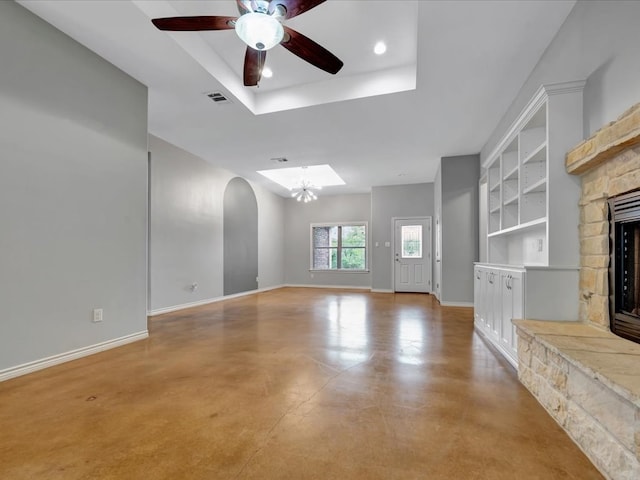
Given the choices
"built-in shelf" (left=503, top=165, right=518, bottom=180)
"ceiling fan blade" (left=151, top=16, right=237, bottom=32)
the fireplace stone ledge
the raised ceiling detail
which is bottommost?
the fireplace stone ledge

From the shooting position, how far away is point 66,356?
279cm

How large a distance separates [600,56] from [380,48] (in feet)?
6.23

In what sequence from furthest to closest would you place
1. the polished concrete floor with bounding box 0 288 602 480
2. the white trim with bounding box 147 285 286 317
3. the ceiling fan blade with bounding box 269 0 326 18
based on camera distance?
the white trim with bounding box 147 285 286 317
the ceiling fan blade with bounding box 269 0 326 18
the polished concrete floor with bounding box 0 288 602 480

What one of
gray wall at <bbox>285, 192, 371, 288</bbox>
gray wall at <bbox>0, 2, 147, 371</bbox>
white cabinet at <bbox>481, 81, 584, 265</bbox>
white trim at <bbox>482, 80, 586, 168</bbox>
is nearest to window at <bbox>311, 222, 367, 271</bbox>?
gray wall at <bbox>285, 192, 371, 288</bbox>

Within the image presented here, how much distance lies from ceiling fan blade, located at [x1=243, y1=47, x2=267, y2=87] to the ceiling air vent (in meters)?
1.15

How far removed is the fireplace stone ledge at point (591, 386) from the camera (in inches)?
49.6

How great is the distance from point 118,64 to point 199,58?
35.9 inches

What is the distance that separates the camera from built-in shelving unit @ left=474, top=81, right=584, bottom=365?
240 centimetres

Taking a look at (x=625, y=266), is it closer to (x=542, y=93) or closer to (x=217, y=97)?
(x=542, y=93)

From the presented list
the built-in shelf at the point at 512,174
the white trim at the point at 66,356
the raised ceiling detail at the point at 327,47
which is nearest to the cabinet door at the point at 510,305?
the built-in shelf at the point at 512,174

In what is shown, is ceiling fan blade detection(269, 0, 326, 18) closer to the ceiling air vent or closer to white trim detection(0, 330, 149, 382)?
the ceiling air vent

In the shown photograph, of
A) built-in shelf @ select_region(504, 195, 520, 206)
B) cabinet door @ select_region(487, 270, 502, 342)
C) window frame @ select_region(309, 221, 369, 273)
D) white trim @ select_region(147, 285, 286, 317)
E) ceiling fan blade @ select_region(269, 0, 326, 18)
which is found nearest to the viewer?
ceiling fan blade @ select_region(269, 0, 326, 18)

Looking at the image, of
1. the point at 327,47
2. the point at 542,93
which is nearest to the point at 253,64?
the point at 327,47

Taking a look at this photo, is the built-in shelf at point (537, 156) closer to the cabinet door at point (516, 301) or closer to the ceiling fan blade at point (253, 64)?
the cabinet door at point (516, 301)
